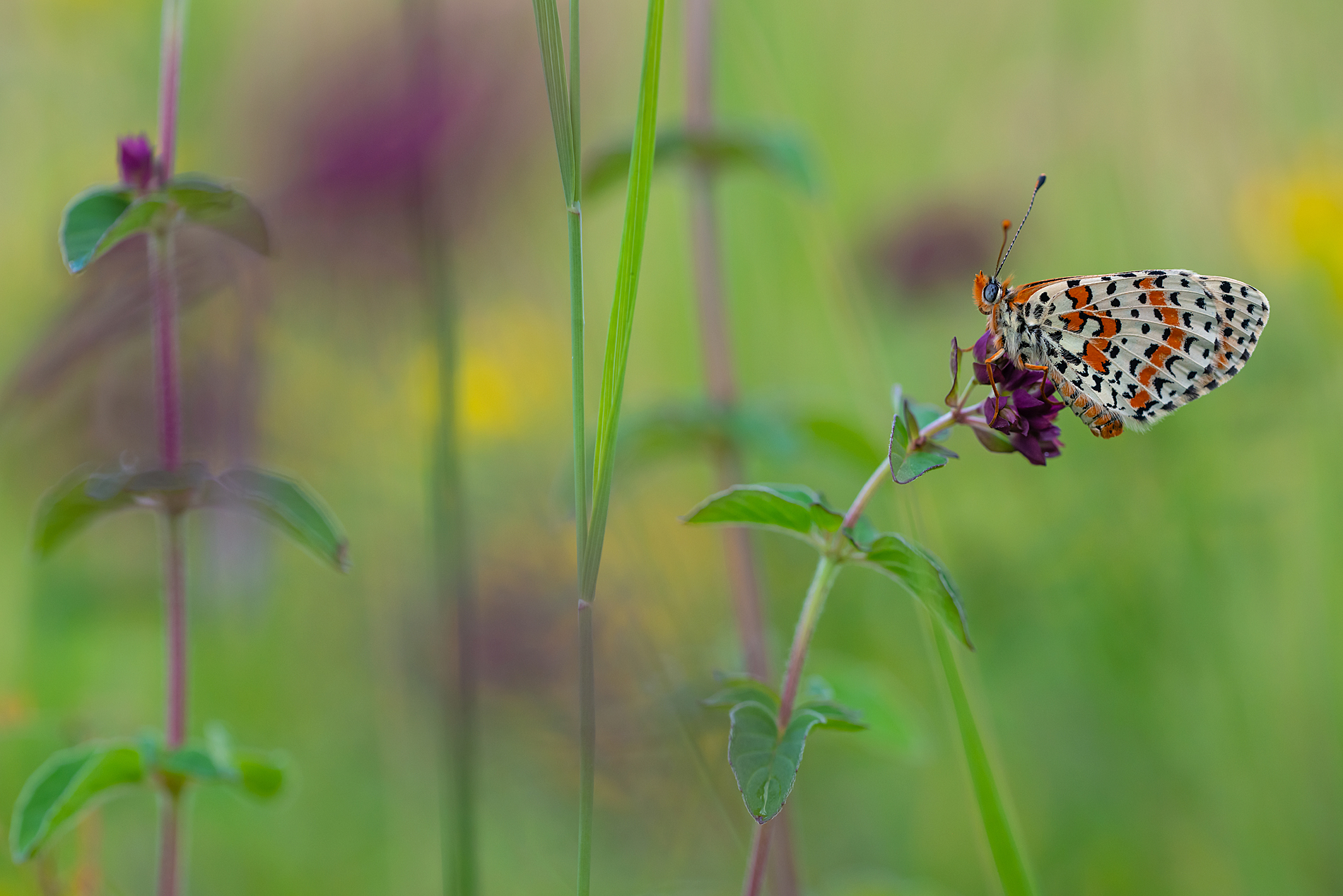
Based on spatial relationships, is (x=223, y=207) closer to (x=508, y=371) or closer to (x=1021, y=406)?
(x=1021, y=406)

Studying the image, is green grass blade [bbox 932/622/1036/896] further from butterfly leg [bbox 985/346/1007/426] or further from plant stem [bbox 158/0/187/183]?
plant stem [bbox 158/0/187/183]

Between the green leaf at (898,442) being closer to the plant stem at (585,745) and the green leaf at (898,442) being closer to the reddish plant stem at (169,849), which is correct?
the plant stem at (585,745)

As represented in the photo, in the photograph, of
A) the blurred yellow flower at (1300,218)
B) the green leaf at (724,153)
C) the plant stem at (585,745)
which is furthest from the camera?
the blurred yellow flower at (1300,218)

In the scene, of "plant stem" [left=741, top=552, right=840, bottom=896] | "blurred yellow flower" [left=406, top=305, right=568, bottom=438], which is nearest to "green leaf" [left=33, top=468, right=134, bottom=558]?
"plant stem" [left=741, top=552, right=840, bottom=896]

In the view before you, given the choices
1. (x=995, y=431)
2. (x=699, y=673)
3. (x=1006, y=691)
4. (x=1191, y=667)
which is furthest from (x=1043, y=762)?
(x=995, y=431)

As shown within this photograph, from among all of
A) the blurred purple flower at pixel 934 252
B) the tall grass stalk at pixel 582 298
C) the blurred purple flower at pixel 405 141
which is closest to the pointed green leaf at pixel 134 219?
the blurred purple flower at pixel 405 141

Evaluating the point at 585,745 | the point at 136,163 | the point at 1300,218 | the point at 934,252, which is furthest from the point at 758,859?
the point at 1300,218
